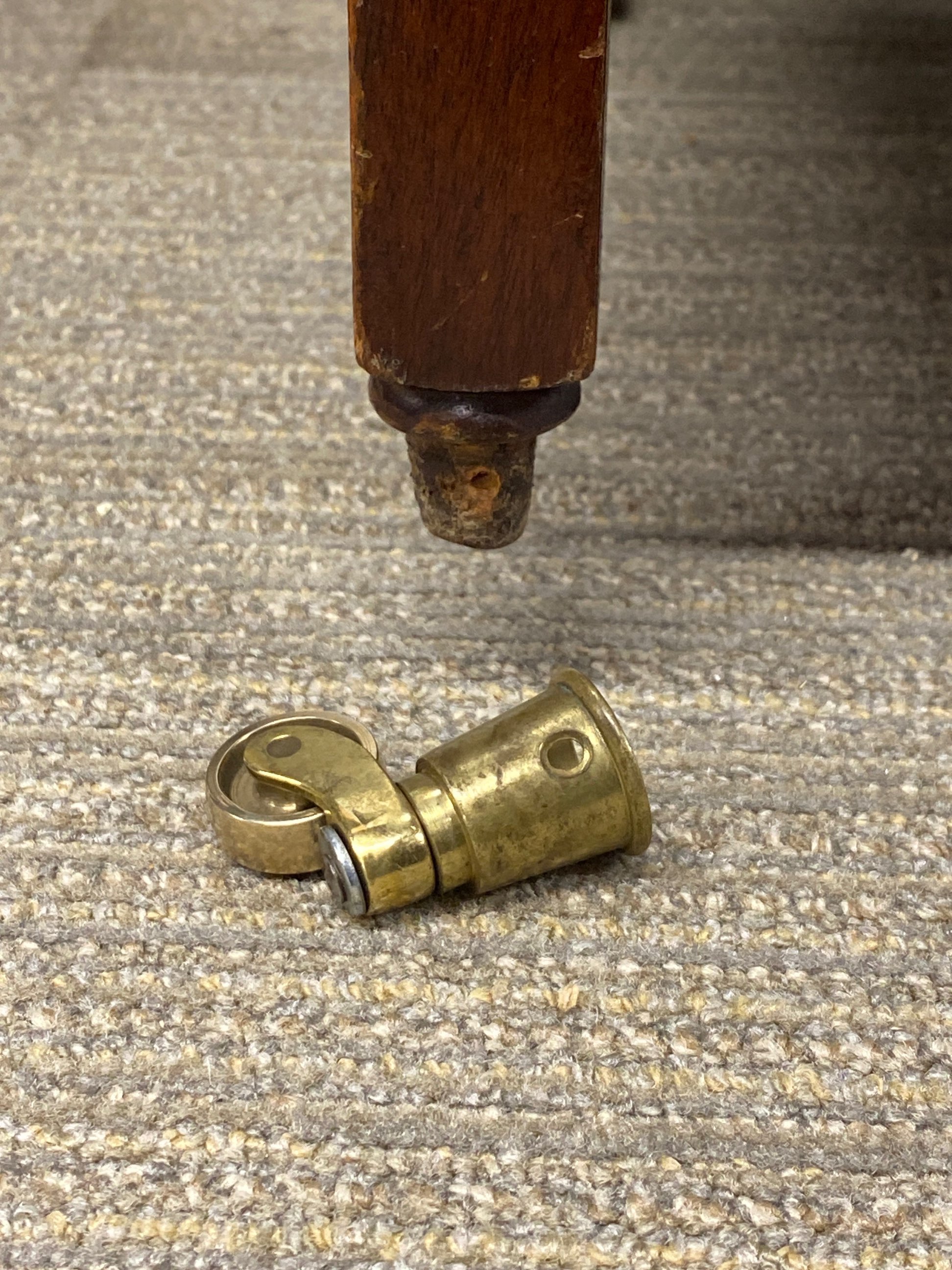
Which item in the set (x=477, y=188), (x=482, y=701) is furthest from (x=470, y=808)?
(x=477, y=188)

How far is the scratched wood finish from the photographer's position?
0.57m

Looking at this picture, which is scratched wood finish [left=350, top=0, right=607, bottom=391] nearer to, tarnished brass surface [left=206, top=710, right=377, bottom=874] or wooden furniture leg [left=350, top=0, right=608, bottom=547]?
wooden furniture leg [left=350, top=0, right=608, bottom=547]

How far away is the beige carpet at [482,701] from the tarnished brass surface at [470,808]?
0.03 meters

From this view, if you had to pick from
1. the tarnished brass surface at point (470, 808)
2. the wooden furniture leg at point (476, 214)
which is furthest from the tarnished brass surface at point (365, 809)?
the wooden furniture leg at point (476, 214)

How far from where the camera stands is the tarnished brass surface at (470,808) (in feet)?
2.18

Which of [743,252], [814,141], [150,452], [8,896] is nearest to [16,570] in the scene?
[150,452]

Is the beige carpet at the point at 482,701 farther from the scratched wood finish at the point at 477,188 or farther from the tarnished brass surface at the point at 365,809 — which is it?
the scratched wood finish at the point at 477,188

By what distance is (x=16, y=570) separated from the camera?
35.7 inches

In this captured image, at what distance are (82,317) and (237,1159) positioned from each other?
2.40 feet

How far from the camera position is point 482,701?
0.83 metres

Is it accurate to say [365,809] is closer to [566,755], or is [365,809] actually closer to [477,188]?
[566,755]

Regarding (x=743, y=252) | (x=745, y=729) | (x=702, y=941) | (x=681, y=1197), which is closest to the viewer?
(x=681, y=1197)

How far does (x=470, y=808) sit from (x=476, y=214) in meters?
0.26

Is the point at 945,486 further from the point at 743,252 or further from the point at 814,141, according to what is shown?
the point at 814,141
